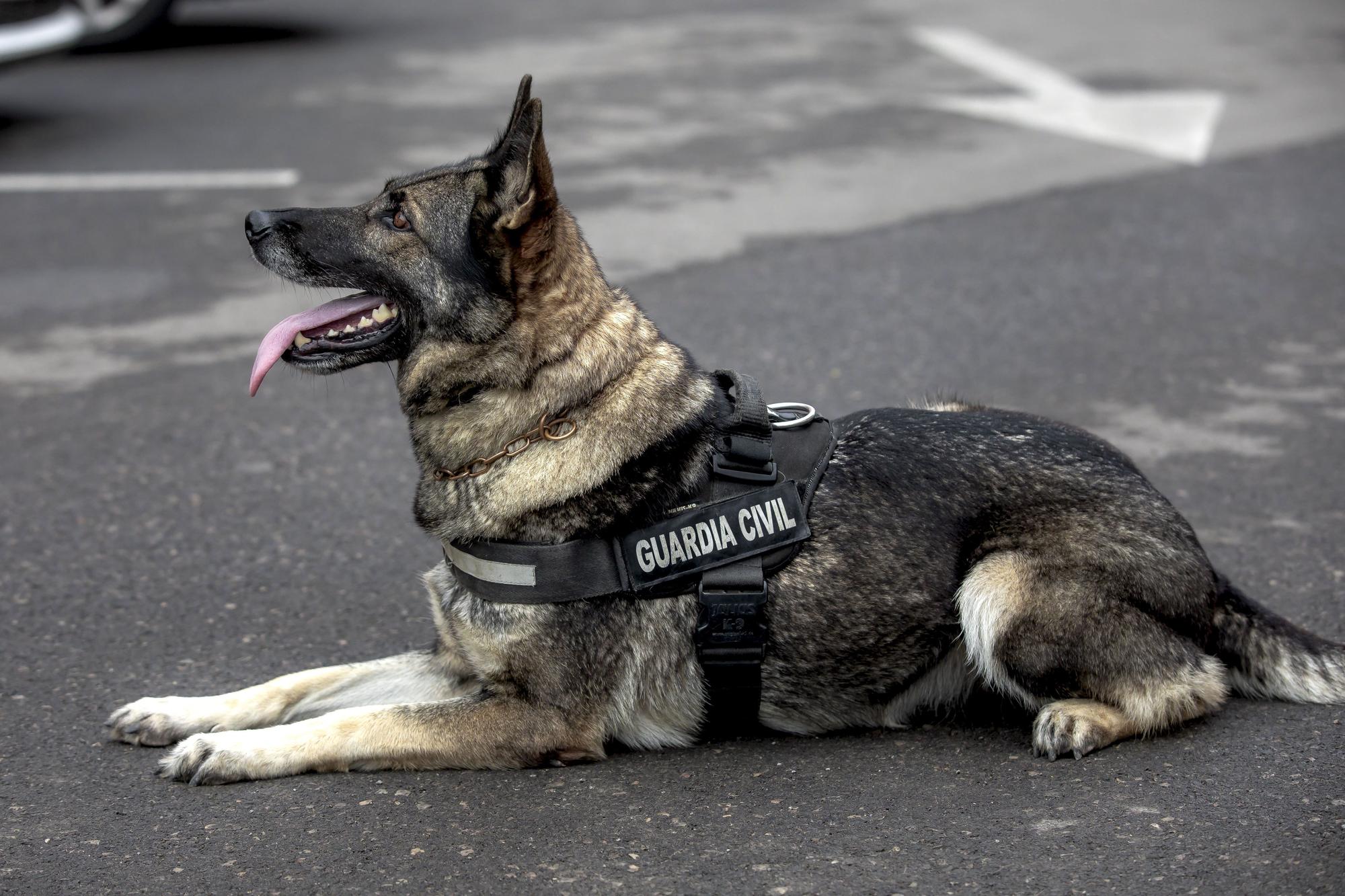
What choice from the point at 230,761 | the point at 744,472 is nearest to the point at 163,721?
the point at 230,761

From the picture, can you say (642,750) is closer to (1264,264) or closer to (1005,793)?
(1005,793)

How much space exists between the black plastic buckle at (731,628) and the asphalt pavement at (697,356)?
301 mm

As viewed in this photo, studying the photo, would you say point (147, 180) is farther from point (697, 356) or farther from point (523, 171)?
point (523, 171)

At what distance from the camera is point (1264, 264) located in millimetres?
7777

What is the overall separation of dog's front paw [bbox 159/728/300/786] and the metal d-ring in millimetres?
1474

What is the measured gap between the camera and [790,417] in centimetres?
404

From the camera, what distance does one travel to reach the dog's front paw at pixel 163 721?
12.7 ft

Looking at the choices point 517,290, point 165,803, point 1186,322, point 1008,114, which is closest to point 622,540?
point 517,290

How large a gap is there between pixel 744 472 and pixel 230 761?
144 centimetres

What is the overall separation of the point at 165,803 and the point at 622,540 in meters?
1.26

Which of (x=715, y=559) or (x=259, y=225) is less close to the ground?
(x=259, y=225)

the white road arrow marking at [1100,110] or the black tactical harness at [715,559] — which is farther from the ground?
the white road arrow marking at [1100,110]

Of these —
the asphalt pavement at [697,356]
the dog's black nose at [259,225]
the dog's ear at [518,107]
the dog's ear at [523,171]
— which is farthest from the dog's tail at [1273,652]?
the dog's black nose at [259,225]

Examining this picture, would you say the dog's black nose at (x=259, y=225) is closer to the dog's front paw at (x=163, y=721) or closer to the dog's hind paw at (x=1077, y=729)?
the dog's front paw at (x=163, y=721)
